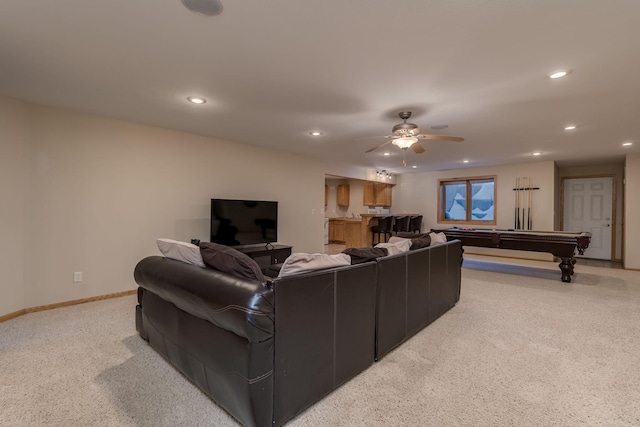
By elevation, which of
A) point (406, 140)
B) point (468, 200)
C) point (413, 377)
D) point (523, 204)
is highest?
point (406, 140)

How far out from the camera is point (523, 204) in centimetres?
704

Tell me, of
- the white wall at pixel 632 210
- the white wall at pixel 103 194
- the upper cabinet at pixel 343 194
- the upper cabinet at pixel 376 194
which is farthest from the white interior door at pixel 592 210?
the white wall at pixel 103 194

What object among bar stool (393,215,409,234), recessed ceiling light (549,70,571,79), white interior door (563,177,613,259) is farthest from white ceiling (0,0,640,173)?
bar stool (393,215,409,234)

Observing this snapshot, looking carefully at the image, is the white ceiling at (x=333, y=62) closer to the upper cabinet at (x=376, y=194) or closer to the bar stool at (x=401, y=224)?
the bar stool at (x=401, y=224)

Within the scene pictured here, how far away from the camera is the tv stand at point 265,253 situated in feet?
14.7

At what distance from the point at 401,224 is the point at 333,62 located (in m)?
6.10

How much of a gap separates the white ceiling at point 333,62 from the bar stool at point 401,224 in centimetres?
397

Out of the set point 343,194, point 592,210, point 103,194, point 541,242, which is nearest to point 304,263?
point 103,194

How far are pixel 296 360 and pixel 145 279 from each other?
139 centimetres

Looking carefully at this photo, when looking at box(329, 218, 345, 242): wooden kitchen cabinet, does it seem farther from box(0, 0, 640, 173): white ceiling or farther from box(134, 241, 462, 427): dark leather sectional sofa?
box(134, 241, 462, 427): dark leather sectional sofa

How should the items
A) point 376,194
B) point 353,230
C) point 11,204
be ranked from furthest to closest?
point 376,194 < point 353,230 < point 11,204

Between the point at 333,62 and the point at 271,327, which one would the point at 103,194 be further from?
the point at 271,327

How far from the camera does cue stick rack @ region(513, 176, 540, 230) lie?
22.8 feet

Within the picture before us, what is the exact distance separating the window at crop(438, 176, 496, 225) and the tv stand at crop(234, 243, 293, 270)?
5.41 m
